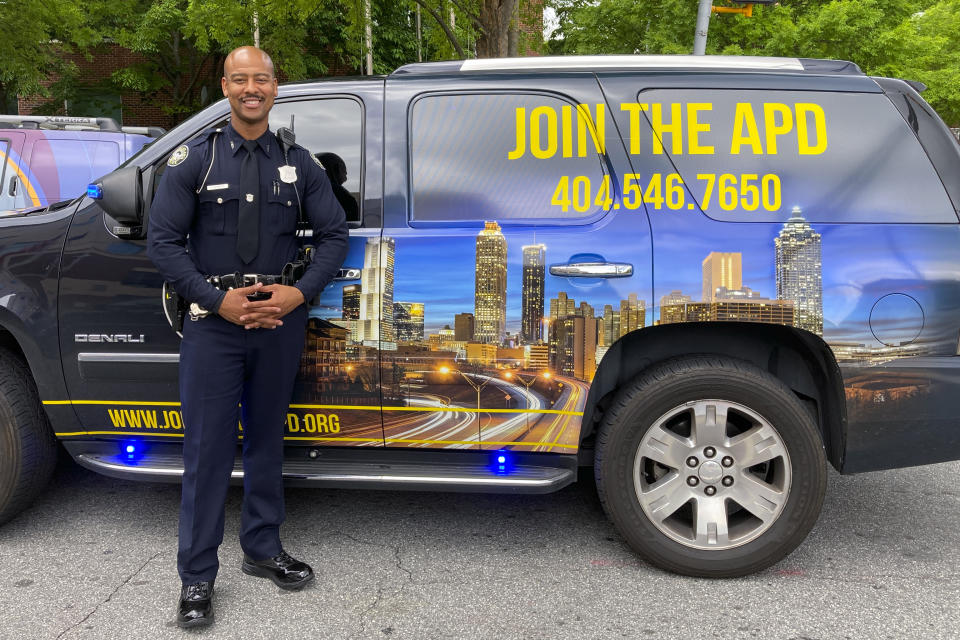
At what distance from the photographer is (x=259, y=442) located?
2826 mm

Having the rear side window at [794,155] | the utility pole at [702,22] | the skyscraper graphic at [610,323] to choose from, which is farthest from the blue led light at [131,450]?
the utility pole at [702,22]

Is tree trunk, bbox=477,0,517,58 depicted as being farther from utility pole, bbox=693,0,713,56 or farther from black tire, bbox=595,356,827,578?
black tire, bbox=595,356,827,578

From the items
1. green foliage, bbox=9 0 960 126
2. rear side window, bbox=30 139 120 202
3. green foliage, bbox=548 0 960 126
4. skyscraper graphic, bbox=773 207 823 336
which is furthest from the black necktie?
green foliage, bbox=548 0 960 126

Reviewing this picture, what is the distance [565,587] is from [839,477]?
2093mm

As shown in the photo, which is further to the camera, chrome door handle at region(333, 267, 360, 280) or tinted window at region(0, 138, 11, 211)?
tinted window at region(0, 138, 11, 211)

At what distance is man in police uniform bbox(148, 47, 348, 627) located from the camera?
2.58 meters

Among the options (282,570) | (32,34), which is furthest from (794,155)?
(32,34)

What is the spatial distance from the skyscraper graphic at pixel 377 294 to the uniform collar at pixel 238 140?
0.53 meters

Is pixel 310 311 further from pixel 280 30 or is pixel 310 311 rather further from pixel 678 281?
pixel 280 30

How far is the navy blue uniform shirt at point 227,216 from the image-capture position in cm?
257

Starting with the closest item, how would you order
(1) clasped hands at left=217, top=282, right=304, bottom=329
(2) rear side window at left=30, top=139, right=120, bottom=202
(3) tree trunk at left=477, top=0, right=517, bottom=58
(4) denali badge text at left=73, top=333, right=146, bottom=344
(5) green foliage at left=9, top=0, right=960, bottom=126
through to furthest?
(1) clasped hands at left=217, top=282, right=304, bottom=329, (4) denali badge text at left=73, top=333, right=146, bottom=344, (2) rear side window at left=30, top=139, right=120, bottom=202, (3) tree trunk at left=477, top=0, right=517, bottom=58, (5) green foliage at left=9, top=0, right=960, bottom=126

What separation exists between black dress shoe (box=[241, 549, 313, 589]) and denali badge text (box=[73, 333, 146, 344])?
3.22 ft

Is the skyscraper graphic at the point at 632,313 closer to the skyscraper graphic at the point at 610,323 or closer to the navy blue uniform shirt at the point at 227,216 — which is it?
the skyscraper graphic at the point at 610,323

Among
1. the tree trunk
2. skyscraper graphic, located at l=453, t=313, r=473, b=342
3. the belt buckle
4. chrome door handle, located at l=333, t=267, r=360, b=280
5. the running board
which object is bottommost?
the running board
